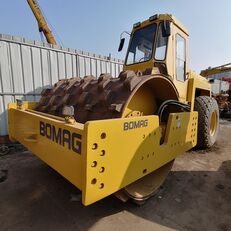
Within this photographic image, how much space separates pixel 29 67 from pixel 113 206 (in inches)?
169

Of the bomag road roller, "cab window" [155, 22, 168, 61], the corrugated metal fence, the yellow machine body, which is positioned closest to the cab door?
the bomag road roller

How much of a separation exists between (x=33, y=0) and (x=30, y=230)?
10057 mm

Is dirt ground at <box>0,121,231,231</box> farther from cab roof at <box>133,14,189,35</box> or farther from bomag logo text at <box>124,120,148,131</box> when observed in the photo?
cab roof at <box>133,14,189,35</box>

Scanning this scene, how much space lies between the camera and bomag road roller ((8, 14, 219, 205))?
1.45 metres

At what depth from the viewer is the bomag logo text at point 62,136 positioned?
149 cm

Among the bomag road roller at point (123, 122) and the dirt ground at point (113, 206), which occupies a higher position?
the bomag road roller at point (123, 122)

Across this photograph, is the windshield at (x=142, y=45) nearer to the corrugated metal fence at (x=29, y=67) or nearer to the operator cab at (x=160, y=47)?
the operator cab at (x=160, y=47)

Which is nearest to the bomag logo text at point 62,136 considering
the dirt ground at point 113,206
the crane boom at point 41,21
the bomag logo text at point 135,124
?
the bomag logo text at point 135,124

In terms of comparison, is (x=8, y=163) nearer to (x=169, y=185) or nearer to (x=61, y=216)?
(x=61, y=216)

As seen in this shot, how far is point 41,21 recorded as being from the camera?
9625mm

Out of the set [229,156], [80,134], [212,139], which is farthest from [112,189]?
[212,139]

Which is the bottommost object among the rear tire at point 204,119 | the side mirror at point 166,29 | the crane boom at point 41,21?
the rear tire at point 204,119

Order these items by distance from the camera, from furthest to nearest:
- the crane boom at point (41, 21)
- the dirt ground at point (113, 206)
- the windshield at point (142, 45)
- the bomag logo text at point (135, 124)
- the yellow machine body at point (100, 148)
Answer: the crane boom at point (41, 21), the windshield at point (142, 45), the dirt ground at point (113, 206), the bomag logo text at point (135, 124), the yellow machine body at point (100, 148)

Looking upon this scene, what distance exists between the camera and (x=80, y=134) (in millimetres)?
1425
